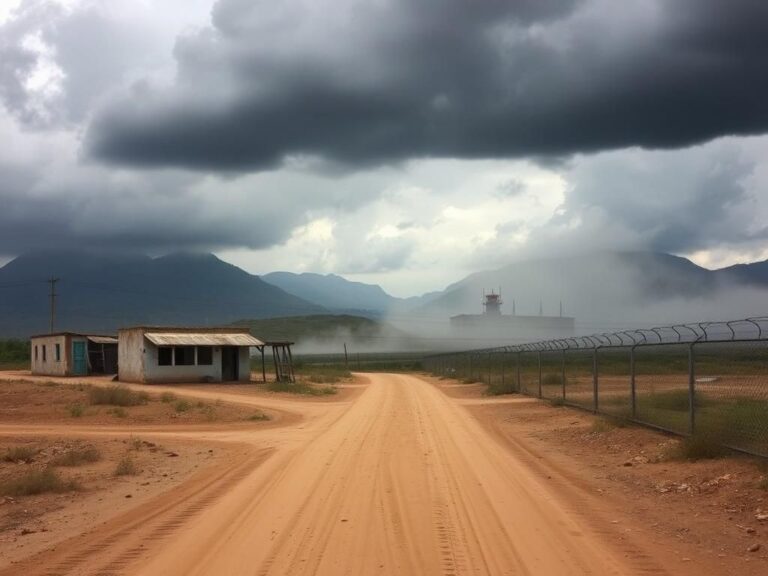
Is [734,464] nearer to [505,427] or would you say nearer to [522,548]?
[522,548]

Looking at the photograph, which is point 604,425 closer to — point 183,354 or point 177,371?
point 177,371

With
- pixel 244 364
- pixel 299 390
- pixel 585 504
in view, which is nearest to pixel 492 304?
pixel 244 364

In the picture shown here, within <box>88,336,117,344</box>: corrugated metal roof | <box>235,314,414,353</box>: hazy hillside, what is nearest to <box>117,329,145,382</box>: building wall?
<box>88,336,117,344</box>: corrugated metal roof

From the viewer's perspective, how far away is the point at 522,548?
26.3ft

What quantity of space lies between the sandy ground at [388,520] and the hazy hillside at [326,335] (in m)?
149

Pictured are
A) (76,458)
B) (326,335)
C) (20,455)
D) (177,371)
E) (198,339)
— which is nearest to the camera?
(76,458)

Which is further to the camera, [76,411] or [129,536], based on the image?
[76,411]

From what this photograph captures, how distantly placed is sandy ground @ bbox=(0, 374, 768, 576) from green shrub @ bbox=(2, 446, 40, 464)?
389 cm

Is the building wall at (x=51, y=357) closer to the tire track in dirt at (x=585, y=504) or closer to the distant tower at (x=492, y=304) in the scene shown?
the tire track in dirt at (x=585, y=504)

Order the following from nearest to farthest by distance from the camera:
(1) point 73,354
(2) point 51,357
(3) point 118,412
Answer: (3) point 118,412, (1) point 73,354, (2) point 51,357

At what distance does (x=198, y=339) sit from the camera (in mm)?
44656

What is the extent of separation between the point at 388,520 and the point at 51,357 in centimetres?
5209

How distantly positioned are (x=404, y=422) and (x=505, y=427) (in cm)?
266

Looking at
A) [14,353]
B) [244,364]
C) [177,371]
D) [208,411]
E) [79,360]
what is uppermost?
[14,353]
